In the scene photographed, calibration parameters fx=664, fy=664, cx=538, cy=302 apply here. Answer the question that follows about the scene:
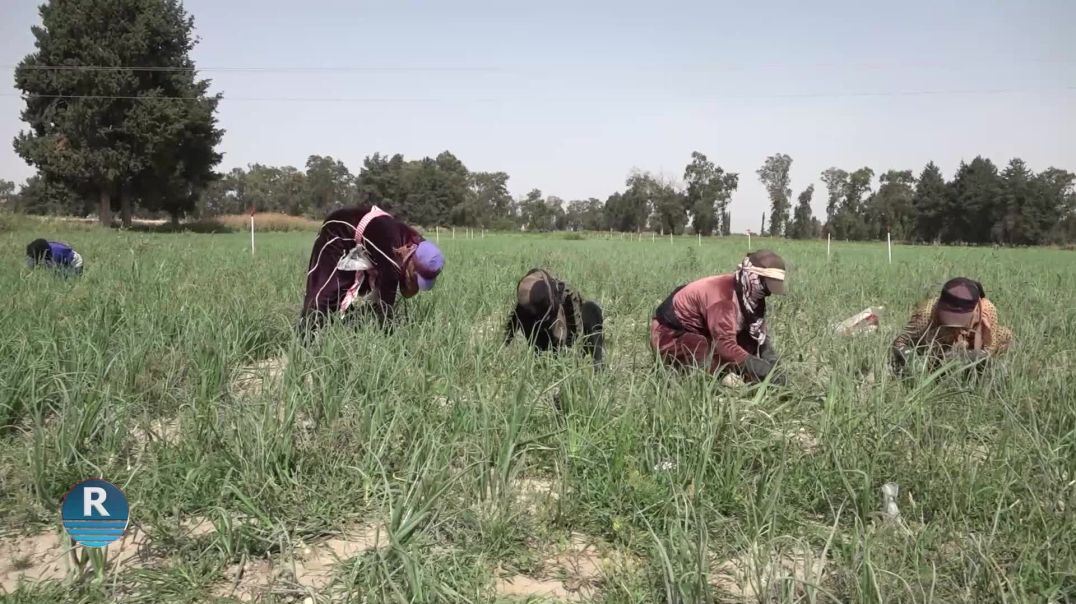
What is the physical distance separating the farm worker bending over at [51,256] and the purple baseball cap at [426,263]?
161 inches

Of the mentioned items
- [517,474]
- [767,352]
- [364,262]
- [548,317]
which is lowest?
[517,474]

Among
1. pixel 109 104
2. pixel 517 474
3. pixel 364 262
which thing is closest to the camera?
pixel 517 474

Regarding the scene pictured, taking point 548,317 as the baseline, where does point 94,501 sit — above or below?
below

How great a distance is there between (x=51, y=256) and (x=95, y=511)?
244 inches

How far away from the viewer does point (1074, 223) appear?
57.6 meters

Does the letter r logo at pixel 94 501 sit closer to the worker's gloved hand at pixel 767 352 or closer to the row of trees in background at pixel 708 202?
the worker's gloved hand at pixel 767 352

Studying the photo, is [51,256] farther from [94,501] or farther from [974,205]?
[974,205]

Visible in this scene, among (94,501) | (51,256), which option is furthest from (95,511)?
(51,256)

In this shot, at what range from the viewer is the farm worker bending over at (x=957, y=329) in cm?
346

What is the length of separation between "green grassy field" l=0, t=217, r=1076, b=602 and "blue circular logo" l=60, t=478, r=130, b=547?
1.91 feet

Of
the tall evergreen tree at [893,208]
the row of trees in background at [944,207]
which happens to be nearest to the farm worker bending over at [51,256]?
the row of trees in background at [944,207]

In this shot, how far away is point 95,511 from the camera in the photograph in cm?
129

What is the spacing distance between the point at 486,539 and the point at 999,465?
175cm

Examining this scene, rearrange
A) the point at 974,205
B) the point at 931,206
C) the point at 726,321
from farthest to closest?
1. the point at 931,206
2. the point at 974,205
3. the point at 726,321
